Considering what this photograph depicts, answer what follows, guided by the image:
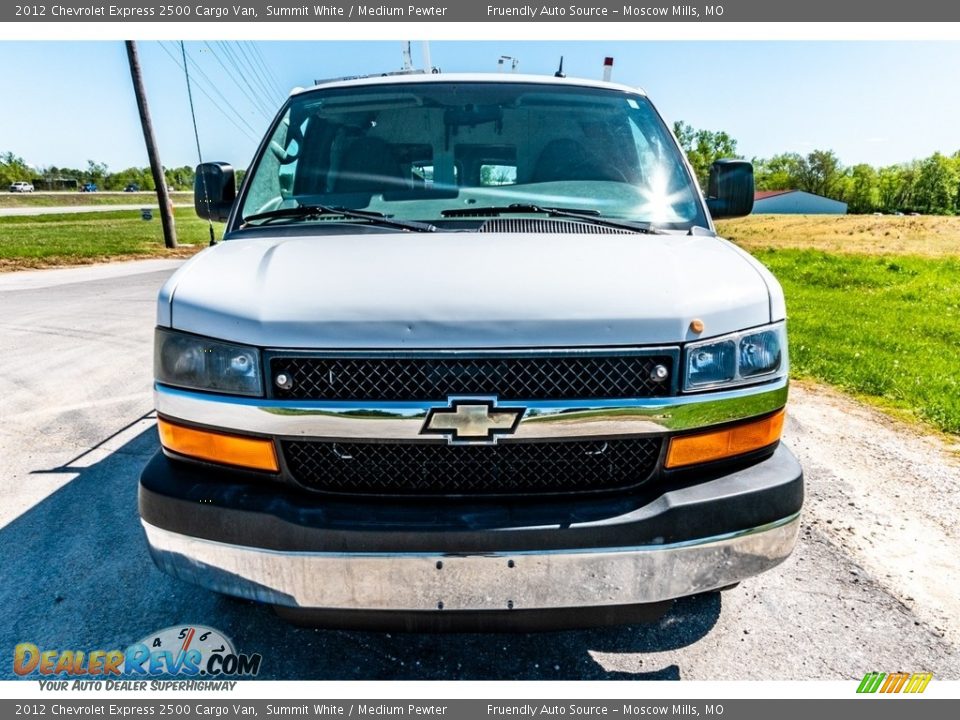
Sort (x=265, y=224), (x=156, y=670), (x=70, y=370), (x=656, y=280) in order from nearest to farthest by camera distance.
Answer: (x=656, y=280)
(x=156, y=670)
(x=265, y=224)
(x=70, y=370)

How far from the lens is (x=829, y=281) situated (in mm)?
14469

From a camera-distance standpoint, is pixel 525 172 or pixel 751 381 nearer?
pixel 751 381

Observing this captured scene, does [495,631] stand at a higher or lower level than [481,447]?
lower

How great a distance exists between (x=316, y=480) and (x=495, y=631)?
744 mm

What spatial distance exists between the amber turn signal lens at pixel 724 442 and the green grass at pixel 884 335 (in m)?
3.70

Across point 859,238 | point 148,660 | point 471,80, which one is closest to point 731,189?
point 471,80

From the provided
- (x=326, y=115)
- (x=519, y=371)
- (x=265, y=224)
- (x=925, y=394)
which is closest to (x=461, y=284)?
(x=519, y=371)

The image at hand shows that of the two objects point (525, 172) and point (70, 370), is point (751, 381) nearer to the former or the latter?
point (525, 172)

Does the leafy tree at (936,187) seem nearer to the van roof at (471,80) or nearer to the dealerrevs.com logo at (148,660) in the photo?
the van roof at (471,80)

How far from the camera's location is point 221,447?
213 centimetres

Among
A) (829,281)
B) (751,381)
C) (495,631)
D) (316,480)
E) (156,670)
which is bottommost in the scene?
(829,281)

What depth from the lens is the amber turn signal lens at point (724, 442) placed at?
6.99 feet

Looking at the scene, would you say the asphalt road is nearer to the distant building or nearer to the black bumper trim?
the black bumper trim

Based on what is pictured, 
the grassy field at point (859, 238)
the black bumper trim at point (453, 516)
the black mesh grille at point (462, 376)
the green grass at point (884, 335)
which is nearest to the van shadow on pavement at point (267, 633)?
the black bumper trim at point (453, 516)
